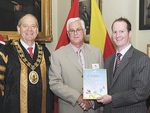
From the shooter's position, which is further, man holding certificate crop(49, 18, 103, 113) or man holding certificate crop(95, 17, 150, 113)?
man holding certificate crop(49, 18, 103, 113)

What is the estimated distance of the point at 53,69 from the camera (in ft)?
9.17

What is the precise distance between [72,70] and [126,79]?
553 mm

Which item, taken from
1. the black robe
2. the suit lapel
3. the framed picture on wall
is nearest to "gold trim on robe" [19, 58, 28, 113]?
the black robe

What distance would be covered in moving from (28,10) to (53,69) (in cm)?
171

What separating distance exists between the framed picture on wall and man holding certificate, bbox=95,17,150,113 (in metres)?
0.67

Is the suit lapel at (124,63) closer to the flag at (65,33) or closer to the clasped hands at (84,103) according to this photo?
the clasped hands at (84,103)

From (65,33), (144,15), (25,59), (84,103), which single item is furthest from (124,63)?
(65,33)

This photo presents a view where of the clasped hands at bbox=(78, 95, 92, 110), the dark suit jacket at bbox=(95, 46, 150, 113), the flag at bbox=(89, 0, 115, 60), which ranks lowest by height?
the clasped hands at bbox=(78, 95, 92, 110)

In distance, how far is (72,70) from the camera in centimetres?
280

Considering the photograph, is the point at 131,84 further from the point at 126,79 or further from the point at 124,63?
the point at 124,63

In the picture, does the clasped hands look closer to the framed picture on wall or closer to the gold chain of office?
the gold chain of office

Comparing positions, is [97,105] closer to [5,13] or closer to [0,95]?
[0,95]

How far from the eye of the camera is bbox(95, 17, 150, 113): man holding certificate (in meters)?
2.39

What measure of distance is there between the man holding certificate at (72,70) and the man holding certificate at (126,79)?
27 centimetres
